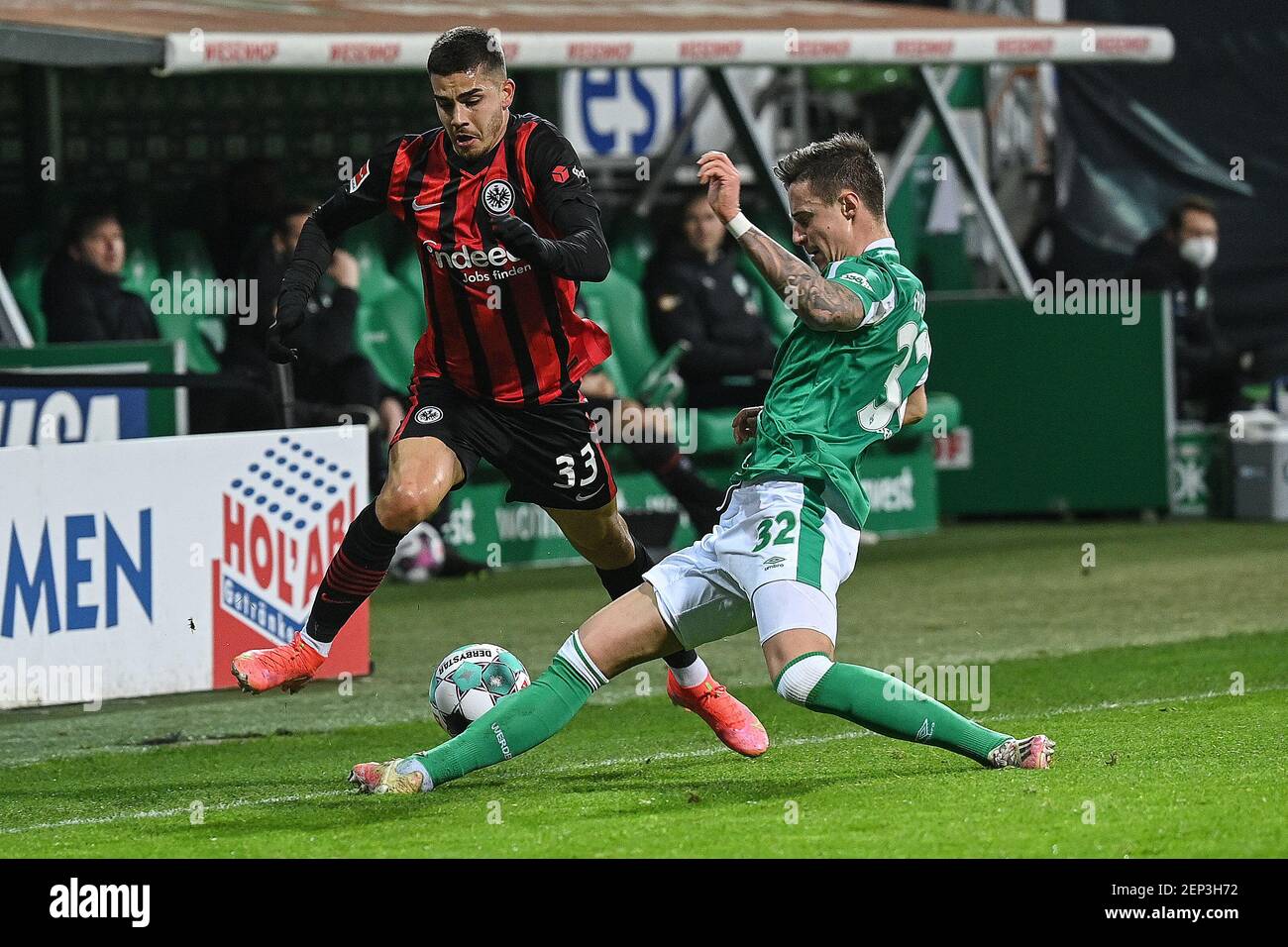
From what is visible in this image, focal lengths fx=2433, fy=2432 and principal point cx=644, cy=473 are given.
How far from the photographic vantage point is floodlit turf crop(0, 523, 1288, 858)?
5727 millimetres

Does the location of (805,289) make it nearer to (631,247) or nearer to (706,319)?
(706,319)

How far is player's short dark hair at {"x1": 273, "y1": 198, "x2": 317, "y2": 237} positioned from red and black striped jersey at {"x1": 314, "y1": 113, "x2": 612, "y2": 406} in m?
4.83

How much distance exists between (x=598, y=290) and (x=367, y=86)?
200 centimetres

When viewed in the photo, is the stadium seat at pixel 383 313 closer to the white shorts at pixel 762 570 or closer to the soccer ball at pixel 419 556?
the soccer ball at pixel 419 556

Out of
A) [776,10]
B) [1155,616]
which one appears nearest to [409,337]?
[776,10]

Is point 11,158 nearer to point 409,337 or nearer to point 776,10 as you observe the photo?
point 409,337

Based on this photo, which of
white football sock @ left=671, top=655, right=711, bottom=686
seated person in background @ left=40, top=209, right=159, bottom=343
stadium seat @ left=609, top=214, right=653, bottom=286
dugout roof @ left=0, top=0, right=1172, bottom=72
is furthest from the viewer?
stadium seat @ left=609, top=214, right=653, bottom=286

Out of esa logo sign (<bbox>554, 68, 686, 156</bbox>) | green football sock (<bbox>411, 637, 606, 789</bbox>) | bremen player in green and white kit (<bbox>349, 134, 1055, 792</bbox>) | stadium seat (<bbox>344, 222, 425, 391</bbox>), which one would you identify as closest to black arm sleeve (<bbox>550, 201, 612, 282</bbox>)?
bremen player in green and white kit (<bbox>349, 134, 1055, 792</bbox>)

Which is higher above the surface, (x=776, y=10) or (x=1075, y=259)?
(x=776, y=10)

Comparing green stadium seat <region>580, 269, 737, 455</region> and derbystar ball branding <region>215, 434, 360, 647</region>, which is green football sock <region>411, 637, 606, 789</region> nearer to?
derbystar ball branding <region>215, 434, 360, 647</region>

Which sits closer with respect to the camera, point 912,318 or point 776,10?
point 912,318

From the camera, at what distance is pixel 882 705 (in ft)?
19.6

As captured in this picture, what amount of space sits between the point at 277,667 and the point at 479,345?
3.74 feet

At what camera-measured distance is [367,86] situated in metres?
15.0
